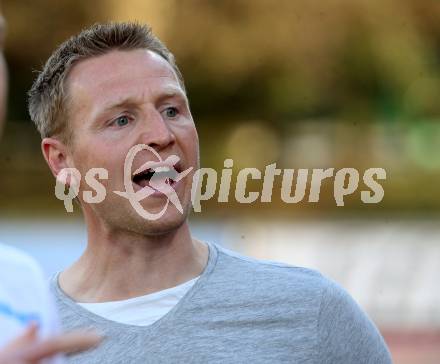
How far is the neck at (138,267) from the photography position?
269 cm

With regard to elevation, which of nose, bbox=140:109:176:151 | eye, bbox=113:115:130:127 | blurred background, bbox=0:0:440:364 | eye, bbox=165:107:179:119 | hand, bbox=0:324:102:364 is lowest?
hand, bbox=0:324:102:364

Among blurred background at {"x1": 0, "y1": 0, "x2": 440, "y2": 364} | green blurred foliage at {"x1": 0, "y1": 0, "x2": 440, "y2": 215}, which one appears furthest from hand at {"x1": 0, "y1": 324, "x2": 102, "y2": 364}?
green blurred foliage at {"x1": 0, "y1": 0, "x2": 440, "y2": 215}

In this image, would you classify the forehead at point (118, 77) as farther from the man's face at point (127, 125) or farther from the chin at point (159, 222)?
the chin at point (159, 222)

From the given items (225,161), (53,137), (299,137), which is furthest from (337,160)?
(53,137)

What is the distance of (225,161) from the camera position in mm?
14664

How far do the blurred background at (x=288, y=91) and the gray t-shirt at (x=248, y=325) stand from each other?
8319 mm

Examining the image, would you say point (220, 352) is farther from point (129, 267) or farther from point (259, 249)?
point (259, 249)

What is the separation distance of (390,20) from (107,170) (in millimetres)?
12802

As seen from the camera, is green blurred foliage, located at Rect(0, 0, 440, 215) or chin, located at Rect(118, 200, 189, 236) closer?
chin, located at Rect(118, 200, 189, 236)

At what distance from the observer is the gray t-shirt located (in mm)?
2504

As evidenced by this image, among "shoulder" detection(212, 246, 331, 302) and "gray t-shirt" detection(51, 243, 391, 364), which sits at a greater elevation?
"shoulder" detection(212, 246, 331, 302)

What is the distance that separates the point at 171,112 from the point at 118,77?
0.17 m

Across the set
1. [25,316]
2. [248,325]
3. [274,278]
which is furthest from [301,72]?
[25,316]

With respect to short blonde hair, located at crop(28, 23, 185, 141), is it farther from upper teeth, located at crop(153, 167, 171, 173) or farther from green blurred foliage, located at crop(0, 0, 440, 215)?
green blurred foliage, located at crop(0, 0, 440, 215)
